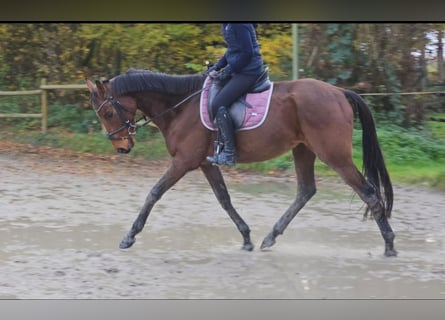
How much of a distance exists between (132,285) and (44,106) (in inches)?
53.4

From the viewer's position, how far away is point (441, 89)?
4.95 metres

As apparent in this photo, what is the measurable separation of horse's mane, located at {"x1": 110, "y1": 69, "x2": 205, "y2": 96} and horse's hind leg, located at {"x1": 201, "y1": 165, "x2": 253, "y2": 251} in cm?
52

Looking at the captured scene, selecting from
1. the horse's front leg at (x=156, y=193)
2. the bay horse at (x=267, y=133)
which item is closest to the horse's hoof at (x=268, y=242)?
the bay horse at (x=267, y=133)

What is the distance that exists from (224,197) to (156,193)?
47 centimetres

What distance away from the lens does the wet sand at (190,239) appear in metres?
4.59

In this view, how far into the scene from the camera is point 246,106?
15.1 feet

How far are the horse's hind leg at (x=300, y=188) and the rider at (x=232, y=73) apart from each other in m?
0.46

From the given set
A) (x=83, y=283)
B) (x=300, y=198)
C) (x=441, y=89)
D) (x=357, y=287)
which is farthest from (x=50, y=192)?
(x=441, y=89)

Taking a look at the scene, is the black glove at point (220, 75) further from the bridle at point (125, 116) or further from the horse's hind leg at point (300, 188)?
the horse's hind leg at point (300, 188)

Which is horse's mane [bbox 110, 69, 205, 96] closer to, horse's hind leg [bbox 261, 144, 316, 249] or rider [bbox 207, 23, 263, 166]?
rider [bbox 207, 23, 263, 166]

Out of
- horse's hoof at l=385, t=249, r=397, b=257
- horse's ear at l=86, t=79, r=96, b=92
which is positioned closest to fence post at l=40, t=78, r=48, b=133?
horse's ear at l=86, t=79, r=96, b=92

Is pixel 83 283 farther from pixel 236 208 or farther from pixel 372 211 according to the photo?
pixel 372 211

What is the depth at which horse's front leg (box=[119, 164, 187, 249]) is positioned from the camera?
4.61 m
